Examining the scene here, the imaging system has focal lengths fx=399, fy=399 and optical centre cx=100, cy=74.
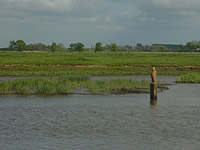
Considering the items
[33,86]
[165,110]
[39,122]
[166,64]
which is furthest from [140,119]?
[166,64]

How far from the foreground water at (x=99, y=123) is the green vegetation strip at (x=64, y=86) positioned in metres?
1.11

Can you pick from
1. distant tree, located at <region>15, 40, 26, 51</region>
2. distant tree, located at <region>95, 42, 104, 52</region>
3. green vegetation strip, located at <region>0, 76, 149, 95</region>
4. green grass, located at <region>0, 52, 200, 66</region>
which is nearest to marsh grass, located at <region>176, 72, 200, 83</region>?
green vegetation strip, located at <region>0, 76, 149, 95</region>

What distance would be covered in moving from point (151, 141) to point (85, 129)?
301cm

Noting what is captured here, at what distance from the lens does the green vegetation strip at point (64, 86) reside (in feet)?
82.5

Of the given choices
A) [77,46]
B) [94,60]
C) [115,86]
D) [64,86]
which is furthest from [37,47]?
[64,86]

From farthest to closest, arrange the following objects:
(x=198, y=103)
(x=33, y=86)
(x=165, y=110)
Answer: (x=33, y=86) → (x=198, y=103) → (x=165, y=110)

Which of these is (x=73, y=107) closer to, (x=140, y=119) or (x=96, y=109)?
(x=96, y=109)

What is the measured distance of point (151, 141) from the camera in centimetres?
1357

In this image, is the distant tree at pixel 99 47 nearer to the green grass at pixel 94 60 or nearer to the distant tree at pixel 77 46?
the distant tree at pixel 77 46

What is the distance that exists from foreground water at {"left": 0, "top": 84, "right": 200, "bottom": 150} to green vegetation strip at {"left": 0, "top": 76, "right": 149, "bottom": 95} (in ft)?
3.65

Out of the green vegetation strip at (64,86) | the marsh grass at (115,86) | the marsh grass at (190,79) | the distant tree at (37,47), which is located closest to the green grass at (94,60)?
the marsh grass at (190,79)

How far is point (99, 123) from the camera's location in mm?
16578

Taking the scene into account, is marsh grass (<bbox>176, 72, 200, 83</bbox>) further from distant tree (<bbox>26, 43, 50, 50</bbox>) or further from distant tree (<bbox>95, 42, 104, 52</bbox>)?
distant tree (<bbox>26, 43, 50, 50</bbox>)

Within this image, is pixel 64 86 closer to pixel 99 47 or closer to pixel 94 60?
pixel 94 60
